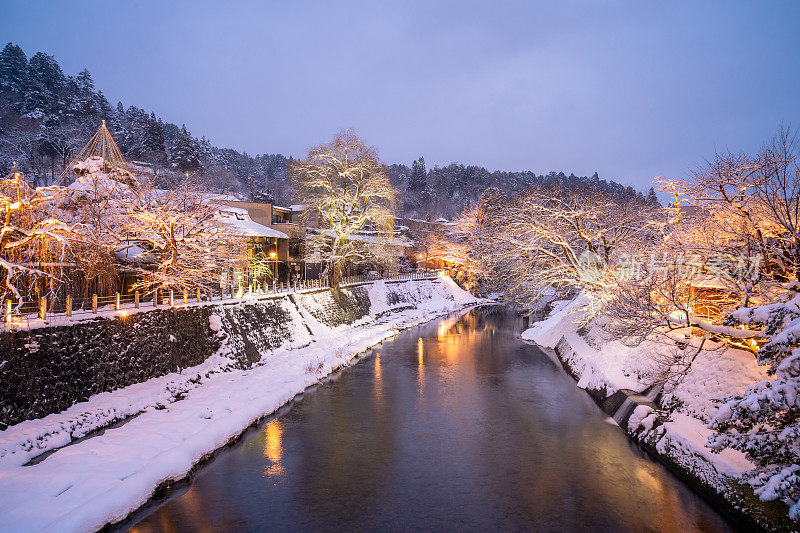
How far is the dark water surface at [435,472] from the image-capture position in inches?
370

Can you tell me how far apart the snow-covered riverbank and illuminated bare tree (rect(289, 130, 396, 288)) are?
18.7 metres

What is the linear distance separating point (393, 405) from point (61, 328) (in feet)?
37.8

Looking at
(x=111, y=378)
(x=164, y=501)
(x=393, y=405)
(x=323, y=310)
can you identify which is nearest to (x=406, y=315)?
(x=323, y=310)

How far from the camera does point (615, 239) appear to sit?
67.1 feet

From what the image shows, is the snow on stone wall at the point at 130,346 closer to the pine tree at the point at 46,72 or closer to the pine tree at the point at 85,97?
the pine tree at the point at 85,97

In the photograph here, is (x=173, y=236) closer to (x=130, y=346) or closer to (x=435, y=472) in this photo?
(x=130, y=346)

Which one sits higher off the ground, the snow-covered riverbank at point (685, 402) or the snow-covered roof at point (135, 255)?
the snow-covered roof at point (135, 255)

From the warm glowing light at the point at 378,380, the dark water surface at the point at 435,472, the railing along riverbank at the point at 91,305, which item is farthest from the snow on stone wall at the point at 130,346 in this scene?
the dark water surface at the point at 435,472

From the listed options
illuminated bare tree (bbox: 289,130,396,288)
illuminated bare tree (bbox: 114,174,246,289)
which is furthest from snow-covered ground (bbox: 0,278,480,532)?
illuminated bare tree (bbox: 289,130,396,288)

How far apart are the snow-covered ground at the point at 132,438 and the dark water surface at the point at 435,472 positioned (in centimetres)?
66

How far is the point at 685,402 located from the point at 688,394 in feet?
0.83

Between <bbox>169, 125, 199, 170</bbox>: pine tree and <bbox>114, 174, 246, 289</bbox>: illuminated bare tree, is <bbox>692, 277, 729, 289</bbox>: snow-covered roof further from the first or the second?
<bbox>169, 125, 199, 170</bbox>: pine tree

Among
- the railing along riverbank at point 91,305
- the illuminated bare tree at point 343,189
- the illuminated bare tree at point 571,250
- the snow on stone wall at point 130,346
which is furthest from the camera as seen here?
the illuminated bare tree at point 343,189

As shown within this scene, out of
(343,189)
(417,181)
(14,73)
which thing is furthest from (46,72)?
(417,181)
